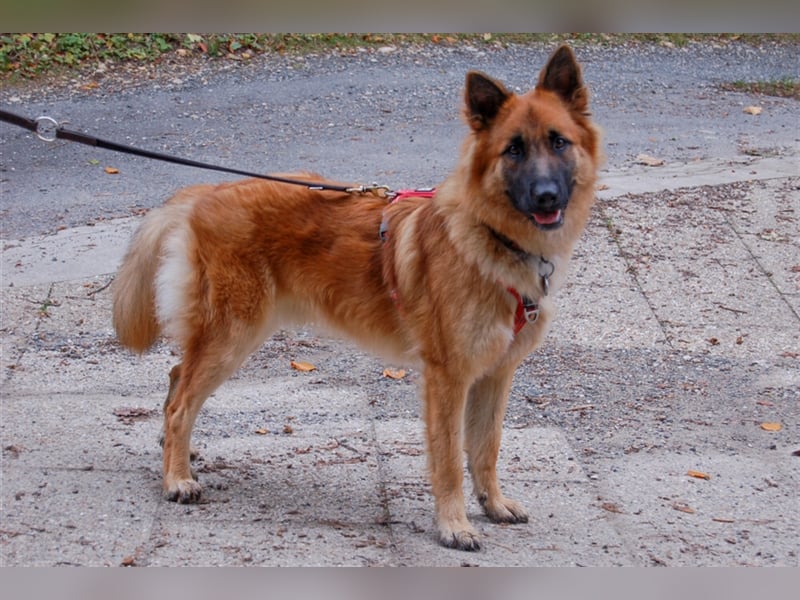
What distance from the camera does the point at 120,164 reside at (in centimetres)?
1003

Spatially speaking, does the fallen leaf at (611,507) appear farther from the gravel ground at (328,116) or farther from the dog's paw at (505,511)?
the gravel ground at (328,116)

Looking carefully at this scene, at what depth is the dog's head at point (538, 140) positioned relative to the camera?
4445mm

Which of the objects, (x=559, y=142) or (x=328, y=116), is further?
(x=328, y=116)

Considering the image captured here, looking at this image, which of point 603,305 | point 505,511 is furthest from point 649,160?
point 505,511

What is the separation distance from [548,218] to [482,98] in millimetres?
653

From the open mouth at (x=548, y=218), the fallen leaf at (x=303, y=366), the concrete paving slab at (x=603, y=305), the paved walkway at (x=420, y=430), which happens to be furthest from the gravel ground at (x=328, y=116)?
the open mouth at (x=548, y=218)

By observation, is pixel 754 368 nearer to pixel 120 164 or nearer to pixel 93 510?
pixel 93 510

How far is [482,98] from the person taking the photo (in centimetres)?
462

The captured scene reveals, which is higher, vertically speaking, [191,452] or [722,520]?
[722,520]

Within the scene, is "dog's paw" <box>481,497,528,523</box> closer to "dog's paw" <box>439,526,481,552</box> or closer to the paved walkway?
the paved walkway

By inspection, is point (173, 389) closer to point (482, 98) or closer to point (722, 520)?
point (482, 98)

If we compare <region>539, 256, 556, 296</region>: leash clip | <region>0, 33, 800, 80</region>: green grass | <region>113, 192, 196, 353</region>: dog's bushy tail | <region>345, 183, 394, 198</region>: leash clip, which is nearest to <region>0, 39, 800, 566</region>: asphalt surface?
<region>0, 33, 800, 80</region>: green grass

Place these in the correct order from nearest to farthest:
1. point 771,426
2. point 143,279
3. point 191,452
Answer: point 143,279 → point 191,452 → point 771,426

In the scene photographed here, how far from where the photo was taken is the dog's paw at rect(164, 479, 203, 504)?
4.94m
